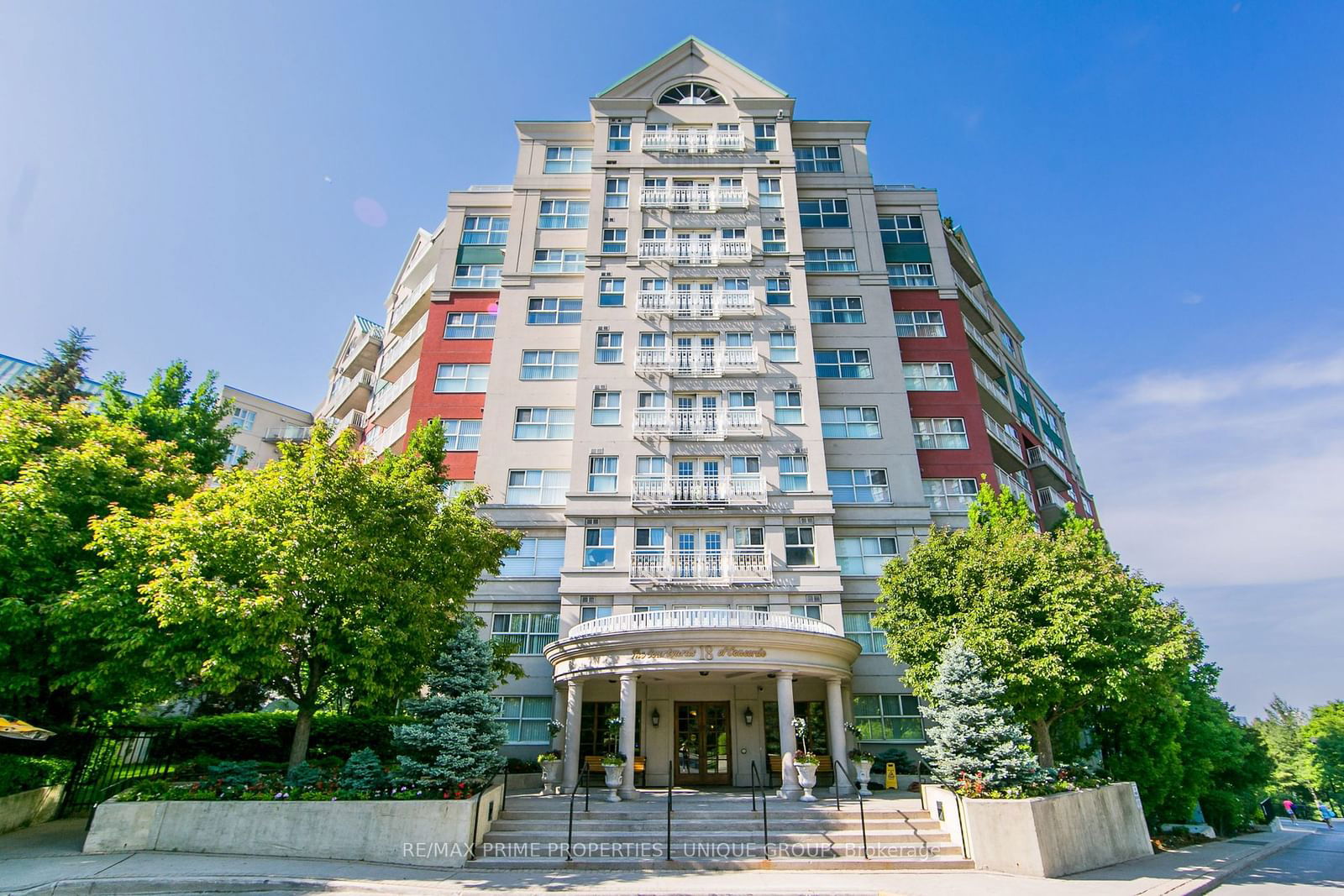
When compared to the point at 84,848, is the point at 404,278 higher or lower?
higher

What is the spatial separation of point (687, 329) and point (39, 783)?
23965mm

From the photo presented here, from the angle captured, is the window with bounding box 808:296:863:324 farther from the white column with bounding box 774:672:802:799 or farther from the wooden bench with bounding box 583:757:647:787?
Result: the wooden bench with bounding box 583:757:647:787

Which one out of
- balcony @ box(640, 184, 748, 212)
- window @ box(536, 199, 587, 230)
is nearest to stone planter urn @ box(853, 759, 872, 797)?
balcony @ box(640, 184, 748, 212)

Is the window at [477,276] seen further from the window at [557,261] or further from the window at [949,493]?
the window at [949,493]

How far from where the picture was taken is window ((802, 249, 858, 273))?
31594 millimetres

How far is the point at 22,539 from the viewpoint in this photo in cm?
1415

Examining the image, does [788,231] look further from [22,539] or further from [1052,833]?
[22,539]

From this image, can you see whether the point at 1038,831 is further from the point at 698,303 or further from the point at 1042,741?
the point at 698,303

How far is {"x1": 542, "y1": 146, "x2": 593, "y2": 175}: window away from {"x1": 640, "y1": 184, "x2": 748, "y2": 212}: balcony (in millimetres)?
4458

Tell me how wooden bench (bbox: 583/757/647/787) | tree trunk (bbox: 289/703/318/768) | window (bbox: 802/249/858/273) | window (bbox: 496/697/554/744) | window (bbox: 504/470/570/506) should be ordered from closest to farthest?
tree trunk (bbox: 289/703/318/768)
wooden bench (bbox: 583/757/647/787)
window (bbox: 496/697/554/744)
window (bbox: 504/470/570/506)
window (bbox: 802/249/858/273)

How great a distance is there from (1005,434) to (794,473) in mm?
14853

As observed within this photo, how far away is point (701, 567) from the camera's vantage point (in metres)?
23.6

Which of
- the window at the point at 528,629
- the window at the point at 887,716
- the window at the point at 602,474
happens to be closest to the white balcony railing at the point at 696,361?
the window at the point at 602,474

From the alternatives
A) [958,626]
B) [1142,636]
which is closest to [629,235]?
[958,626]
